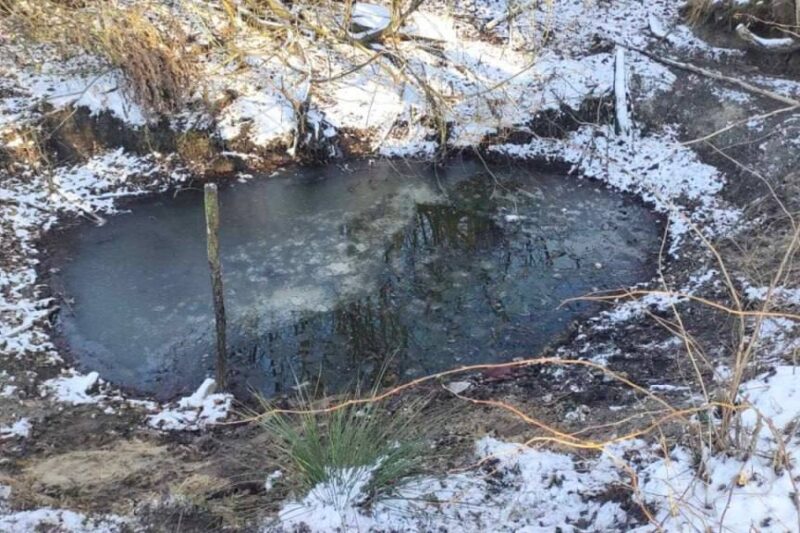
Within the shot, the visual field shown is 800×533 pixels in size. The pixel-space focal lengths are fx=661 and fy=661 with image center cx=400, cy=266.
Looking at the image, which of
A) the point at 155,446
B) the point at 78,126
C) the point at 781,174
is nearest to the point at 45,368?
the point at 155,446

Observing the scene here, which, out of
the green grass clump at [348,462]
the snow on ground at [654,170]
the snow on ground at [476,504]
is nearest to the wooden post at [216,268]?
the green grass clump at [348,462]

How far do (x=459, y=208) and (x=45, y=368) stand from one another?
4930 millimetres

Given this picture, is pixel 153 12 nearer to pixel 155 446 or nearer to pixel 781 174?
pixel 155 446

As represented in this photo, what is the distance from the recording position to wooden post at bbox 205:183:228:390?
4.78 m

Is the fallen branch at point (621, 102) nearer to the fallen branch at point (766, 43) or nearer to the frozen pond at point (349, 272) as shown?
the frozen pond at point (349, 272)

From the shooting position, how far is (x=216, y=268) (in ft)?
16.2

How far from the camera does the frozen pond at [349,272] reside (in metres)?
5.88

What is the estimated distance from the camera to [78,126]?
28.0 ft

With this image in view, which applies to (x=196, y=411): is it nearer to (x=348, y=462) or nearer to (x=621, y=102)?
(x=348, y=462)

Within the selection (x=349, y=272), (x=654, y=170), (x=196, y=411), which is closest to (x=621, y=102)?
(x=654, y=170)

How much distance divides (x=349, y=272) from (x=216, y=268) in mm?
2247

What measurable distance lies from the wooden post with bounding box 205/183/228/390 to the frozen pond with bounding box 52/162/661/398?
34cm

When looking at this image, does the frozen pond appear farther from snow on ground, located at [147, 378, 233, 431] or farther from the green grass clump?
the green grass clump

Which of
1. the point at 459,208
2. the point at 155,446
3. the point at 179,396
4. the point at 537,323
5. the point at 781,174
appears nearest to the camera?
the point at 155,446
